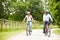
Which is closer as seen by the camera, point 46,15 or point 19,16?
point 46,15

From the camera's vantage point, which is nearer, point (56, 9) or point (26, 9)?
point (56, 9)

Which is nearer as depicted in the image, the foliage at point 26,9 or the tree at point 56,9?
the tree at point 56,9

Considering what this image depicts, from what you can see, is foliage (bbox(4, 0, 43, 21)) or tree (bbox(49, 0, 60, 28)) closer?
tree (bbox(49, 0, 60, 28))

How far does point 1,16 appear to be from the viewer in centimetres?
4041

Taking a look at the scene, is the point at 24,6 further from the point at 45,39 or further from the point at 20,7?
the point at 45,39

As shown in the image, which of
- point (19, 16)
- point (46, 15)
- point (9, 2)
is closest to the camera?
point (46, 15)

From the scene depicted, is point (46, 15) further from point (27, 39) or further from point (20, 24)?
point (20, 24)

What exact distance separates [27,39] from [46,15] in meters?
3.39

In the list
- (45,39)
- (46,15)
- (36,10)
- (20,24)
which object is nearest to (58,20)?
(20,24)

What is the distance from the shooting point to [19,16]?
205 feet

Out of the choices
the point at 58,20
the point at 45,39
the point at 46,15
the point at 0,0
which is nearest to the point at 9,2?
the point at 0,0

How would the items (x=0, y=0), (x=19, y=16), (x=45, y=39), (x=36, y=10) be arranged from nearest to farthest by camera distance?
(x=45, y=39) → (x=0, y=0) → (x=19, y=16) → (x=36, y=10)

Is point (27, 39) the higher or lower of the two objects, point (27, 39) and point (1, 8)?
the lower

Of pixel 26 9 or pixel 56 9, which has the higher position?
pixel 26 9
